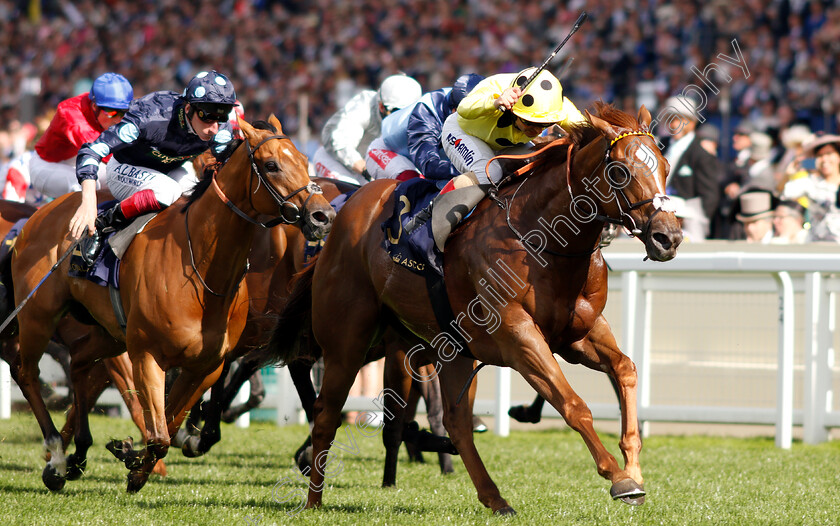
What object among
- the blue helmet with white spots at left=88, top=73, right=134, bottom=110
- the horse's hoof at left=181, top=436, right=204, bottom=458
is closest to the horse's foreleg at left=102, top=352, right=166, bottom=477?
the horse's hoof at left=181, top=436, right=204, bottom=458

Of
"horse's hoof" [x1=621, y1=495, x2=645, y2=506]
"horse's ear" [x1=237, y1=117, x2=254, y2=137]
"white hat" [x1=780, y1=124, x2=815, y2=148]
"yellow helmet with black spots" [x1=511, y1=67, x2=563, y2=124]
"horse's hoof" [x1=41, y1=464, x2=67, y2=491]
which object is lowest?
"horse's hoof" [x1=41, y1=464, x2=67, y2=491]

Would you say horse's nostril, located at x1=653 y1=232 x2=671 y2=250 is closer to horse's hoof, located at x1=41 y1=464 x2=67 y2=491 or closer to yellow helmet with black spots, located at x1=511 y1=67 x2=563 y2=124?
yellow helmet with black spots, located at x1=511 y1=67 x2=563 y2=124

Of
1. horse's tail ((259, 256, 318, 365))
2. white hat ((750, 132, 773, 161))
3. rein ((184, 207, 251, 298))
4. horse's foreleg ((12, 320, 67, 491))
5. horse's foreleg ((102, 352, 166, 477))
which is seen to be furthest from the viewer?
white hat ((750, 132, 773, 161))

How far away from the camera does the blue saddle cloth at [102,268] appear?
554cm

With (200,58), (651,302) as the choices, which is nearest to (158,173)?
(651,302)

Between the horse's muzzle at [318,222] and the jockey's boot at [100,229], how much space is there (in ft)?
4.22

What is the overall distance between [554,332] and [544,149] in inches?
32.7

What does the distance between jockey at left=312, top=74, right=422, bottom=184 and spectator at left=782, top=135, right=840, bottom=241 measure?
11.6ft

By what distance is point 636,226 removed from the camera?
417 centimetres

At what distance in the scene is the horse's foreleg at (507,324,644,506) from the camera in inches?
157

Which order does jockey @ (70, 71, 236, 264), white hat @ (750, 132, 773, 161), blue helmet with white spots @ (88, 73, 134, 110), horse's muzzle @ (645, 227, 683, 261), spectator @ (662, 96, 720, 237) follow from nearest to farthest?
horse's muzzle @ (645, 227, 683, 261) < jockey @ (70, 71, 236, 264) < blue helmet with white spots @ (88, 73, 134, 110) < spectator @ (662, 96, 720, 237) < white hat @ (750, 132, 773, 161)

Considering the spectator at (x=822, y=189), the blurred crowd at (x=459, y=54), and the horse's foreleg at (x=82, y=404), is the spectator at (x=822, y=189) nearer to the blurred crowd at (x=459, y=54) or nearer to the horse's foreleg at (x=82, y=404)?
the blurred crowd at (x=459, y=54)

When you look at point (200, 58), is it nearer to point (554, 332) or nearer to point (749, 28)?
point (749, 28)

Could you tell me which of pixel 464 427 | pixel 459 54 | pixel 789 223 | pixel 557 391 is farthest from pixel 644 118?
pixel 459 54
